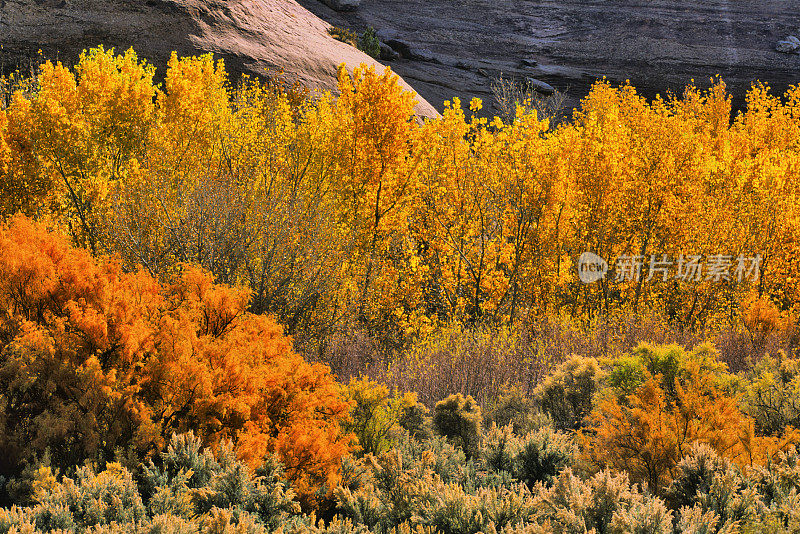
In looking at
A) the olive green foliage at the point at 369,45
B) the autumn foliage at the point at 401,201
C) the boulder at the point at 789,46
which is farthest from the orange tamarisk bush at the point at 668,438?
the boulder at the point at 789,46

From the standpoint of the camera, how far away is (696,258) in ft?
A: 39.3

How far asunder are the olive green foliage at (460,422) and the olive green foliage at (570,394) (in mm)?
957

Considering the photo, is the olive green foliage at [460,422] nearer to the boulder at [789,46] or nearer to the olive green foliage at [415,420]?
the olive green foliage at [415,420]

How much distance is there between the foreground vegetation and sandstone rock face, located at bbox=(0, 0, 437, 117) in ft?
11.4

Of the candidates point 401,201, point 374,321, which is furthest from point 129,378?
point 401,201

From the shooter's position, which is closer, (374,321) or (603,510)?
(603,510)

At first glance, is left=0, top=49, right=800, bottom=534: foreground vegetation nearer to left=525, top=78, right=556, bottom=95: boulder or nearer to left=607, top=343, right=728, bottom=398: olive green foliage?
left=607, top=343, right=728, bottom=398: olive green foliage

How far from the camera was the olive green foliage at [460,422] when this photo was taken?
5441mm

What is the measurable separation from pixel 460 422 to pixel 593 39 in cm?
4354

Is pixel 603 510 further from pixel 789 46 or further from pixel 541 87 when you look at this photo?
pixel 789 46

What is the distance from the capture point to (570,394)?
6.18 meters

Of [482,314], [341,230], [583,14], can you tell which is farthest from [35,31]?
[583,14]

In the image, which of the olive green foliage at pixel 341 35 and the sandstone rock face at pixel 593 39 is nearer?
the olive green foliage at pixel 341 35

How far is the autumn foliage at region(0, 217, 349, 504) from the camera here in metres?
4.19
